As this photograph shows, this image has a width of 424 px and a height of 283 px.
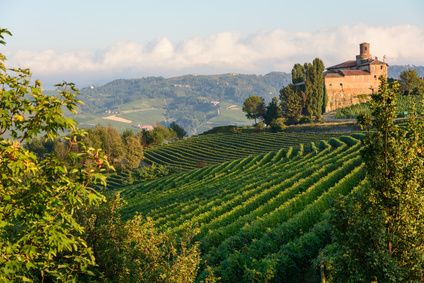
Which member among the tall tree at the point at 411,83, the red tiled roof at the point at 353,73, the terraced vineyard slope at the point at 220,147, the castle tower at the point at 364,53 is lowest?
the terraced vineyard slope at the point at 220,147

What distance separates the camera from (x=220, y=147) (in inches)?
3688

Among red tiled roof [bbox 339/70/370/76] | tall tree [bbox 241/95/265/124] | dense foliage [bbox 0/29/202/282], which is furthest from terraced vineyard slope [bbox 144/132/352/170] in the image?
dense foliage [bbox 0/29/202/282]

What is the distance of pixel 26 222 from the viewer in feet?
28.2

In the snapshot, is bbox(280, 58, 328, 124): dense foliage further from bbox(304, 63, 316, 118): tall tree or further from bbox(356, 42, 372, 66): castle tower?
bbox(356, 42, 372, 66): castle tower

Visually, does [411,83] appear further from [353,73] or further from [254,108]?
[254,108]

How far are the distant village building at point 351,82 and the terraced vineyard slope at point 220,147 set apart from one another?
91.6 feet

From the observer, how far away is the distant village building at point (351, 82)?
111250 mm

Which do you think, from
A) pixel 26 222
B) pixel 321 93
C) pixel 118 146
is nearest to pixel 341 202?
pixel 26 222

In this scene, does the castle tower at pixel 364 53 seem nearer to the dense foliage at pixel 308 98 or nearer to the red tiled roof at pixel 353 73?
the red tiled roof at pixel 353 73

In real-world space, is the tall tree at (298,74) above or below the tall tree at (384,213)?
above

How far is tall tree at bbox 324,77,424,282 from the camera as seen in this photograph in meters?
9.47

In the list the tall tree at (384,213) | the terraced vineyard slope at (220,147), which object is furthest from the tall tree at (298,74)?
the tall tree at (384,213)

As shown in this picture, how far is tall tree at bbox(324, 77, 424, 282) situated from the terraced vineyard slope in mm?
68812

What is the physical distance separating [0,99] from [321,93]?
337ft
